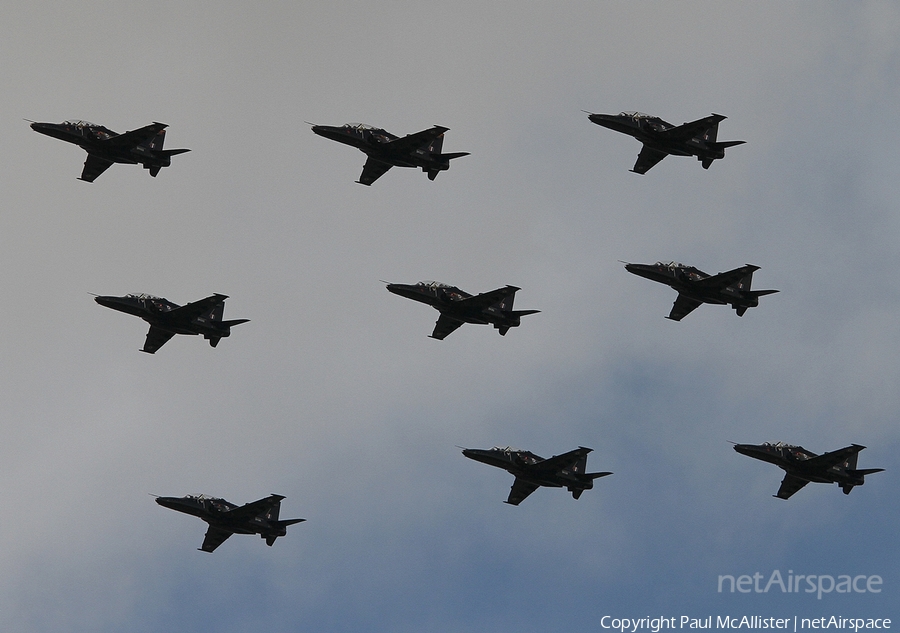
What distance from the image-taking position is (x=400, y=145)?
11425cm

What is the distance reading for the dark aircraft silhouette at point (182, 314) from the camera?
112 meters

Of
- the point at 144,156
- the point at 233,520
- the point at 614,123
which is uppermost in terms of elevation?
the point at 614,123

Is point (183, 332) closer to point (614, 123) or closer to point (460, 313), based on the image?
point (460, 313)

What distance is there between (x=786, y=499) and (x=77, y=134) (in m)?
65.4

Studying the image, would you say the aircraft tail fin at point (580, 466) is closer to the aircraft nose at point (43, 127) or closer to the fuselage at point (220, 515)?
the fuselage at point (220, 515)

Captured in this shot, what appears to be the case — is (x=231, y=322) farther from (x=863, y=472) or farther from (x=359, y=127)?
(x=863, y=472)

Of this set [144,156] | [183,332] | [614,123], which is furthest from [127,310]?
[614,123]

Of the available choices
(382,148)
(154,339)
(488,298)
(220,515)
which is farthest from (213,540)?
(382,148)

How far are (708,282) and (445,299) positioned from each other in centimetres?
2123

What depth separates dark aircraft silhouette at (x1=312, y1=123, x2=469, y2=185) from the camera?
113688 mm

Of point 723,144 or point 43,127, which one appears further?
point 723,144

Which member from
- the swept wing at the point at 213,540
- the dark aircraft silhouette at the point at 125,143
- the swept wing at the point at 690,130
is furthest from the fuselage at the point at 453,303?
the swept wing at the point at 213,540

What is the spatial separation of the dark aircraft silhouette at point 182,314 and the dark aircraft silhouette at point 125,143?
1014 cm

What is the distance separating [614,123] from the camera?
379 ft
